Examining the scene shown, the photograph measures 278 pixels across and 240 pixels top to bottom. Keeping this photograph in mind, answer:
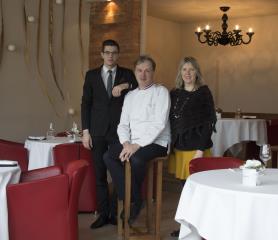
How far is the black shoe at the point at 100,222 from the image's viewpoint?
14.6 ft

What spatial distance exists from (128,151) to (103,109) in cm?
61

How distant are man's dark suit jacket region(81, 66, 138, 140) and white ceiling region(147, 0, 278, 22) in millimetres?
4521

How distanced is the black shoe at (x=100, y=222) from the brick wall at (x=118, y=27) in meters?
3.22

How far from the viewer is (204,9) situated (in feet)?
30.4

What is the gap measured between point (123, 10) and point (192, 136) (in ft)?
13.1

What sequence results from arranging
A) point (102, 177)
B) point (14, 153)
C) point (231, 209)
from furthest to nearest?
point (14, 153)
point (102, 177)
point (231, 209)

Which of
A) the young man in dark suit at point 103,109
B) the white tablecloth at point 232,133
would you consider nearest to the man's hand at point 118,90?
the young man in dark suit at point 103,109

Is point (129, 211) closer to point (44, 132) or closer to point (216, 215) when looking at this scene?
point (216, 215)

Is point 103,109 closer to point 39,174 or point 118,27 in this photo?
point 39,174

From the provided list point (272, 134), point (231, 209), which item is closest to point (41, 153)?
point (231, 209)

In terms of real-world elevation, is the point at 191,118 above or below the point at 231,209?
above

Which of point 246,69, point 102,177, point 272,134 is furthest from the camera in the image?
point 246,69

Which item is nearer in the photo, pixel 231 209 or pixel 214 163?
pixel 231 209

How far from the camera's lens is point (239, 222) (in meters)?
2.44
